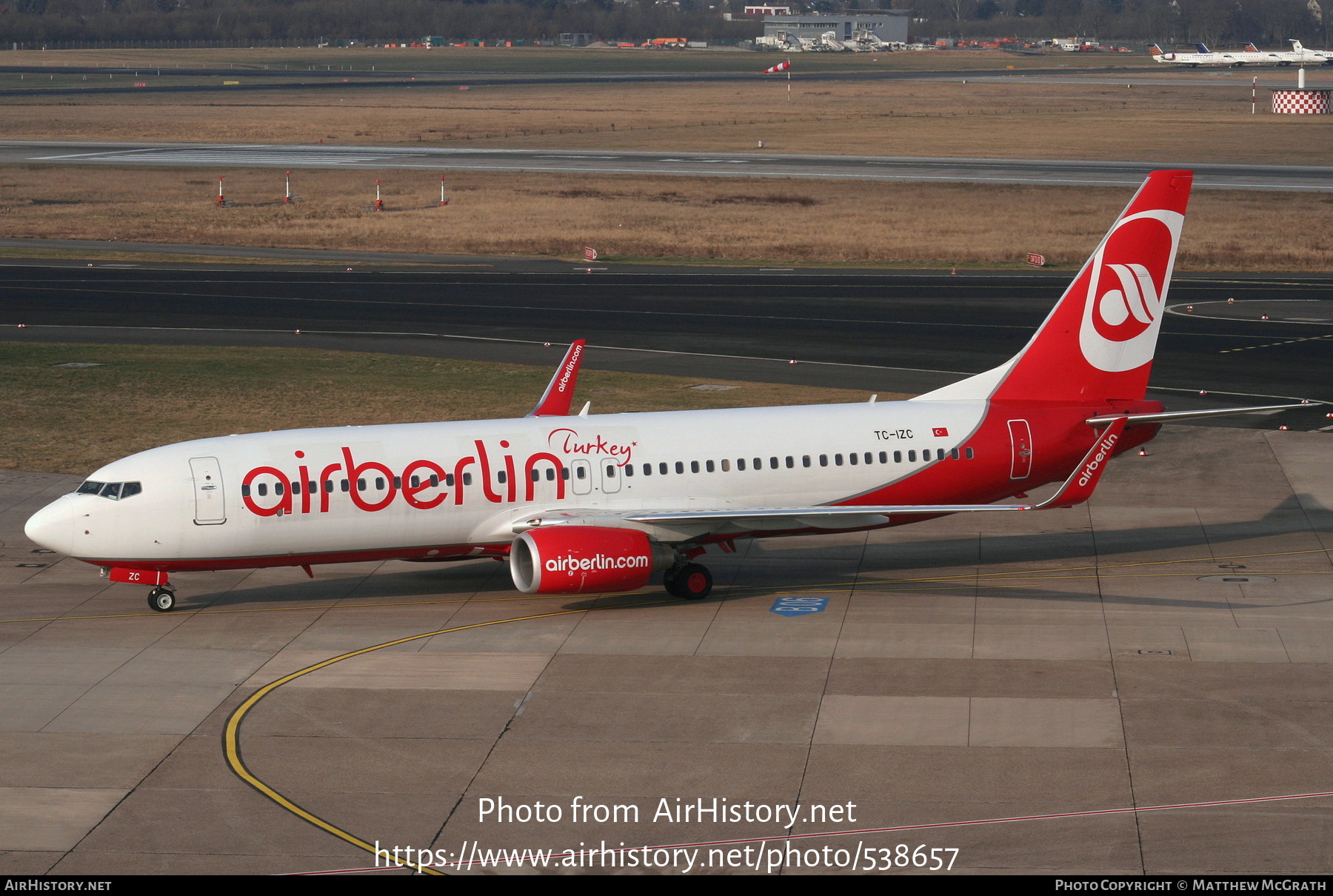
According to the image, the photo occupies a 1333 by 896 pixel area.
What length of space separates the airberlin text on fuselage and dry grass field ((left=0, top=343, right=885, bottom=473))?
615 inches

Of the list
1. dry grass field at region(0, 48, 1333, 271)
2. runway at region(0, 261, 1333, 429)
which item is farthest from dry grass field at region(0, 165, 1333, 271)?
runway at region(0, 261, 1333, 429)

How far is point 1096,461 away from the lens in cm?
3156

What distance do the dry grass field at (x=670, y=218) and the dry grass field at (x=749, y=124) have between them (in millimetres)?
27158

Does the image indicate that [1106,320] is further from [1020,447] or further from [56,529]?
[56,529]

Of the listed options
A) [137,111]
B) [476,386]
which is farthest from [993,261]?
[137,111]

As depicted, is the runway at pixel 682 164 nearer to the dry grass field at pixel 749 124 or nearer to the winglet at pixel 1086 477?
the dry grass field at pixel 749 124

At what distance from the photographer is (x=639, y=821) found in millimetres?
22281

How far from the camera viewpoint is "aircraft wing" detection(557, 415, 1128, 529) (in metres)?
31.5

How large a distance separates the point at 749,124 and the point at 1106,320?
132m

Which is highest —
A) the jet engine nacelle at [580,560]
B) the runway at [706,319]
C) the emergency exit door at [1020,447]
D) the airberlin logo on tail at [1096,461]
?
the airberlin logo on tail at [1096,461]

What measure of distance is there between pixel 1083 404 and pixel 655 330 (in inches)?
1280

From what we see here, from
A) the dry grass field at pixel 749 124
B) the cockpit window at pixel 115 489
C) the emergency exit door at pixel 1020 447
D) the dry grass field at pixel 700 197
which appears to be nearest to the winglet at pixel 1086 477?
the emergency exit door at pixel 1020 447

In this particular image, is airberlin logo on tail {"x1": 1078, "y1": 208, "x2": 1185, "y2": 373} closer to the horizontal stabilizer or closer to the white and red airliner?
the white and red airliner

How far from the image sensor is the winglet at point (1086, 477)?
102 ft
